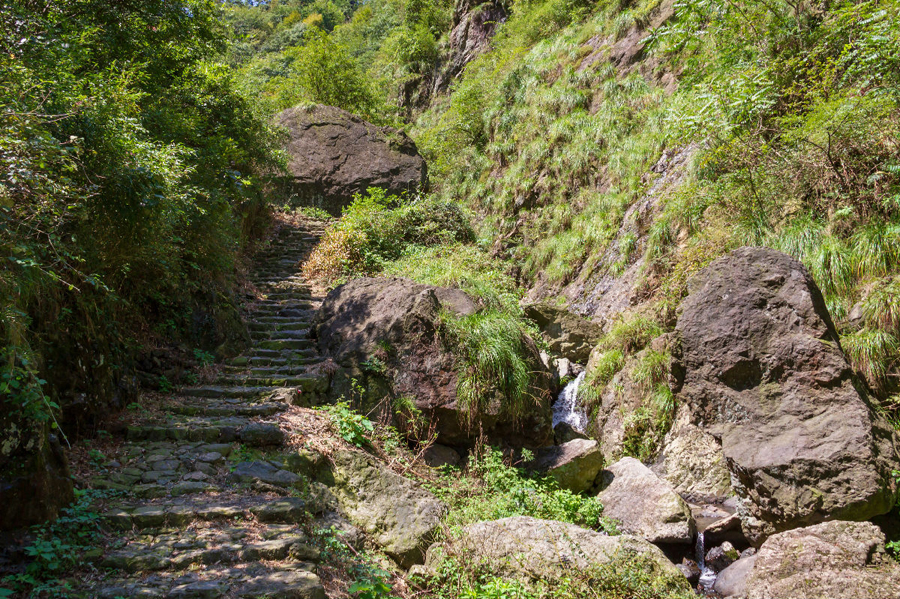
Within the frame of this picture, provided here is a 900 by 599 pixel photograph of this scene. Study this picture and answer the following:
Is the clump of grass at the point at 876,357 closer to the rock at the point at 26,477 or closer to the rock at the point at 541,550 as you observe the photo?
the rock at the point at 541,550

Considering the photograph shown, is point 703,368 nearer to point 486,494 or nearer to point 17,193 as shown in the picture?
point 486,494

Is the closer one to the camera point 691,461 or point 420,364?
point 691,461

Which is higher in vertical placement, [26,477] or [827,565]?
[26,477]

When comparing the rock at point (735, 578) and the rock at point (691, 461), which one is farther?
the rock at point (691, 461)

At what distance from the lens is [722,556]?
17.6 feet

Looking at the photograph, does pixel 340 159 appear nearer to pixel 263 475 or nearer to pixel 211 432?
pixel 211 432

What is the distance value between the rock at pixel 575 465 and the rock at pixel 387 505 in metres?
1.76

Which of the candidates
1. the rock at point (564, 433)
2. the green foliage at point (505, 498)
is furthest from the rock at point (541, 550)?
the rock at point (564, 433)

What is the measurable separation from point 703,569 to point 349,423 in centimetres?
417

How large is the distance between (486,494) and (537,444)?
4.44 feet

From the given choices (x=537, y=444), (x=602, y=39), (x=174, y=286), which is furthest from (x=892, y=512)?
(x=602, y=39)

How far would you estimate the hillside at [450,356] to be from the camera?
154 inches

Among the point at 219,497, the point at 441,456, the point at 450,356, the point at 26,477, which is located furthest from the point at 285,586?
the point at 450,356

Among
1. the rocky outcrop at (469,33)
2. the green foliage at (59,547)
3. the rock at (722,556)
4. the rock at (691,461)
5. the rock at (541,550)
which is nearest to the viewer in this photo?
the green foliage at (59,547)
